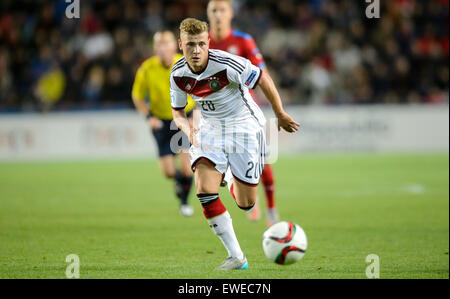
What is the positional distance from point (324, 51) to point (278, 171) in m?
5.59

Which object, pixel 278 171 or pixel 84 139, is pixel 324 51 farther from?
A: pixel 84 139

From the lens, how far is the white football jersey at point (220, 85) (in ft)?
19.7

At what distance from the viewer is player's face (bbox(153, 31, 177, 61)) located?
9586 millimetres

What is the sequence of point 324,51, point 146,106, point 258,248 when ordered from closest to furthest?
point 258,248
point 146,106
point 324,51

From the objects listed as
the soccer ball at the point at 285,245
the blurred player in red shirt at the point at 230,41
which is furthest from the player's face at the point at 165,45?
the soccer ball at the point at 285,245

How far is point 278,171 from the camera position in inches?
600

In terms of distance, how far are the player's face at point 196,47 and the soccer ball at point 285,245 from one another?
155cm

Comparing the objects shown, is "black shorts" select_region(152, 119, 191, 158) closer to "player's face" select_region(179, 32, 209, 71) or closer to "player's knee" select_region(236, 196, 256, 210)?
"player's knee" select_region(236, 196, 256, 210)

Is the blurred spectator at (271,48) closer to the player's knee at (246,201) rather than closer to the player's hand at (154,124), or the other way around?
the player's hand at (154,124)

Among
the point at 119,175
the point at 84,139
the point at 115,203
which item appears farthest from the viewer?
the point at 84,139

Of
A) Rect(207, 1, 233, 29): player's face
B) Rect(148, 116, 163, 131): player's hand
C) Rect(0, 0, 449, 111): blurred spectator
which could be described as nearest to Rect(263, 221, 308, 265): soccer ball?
Rect(207, 1, 233, 29): player's face

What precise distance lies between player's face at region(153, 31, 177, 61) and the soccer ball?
4.51 m
